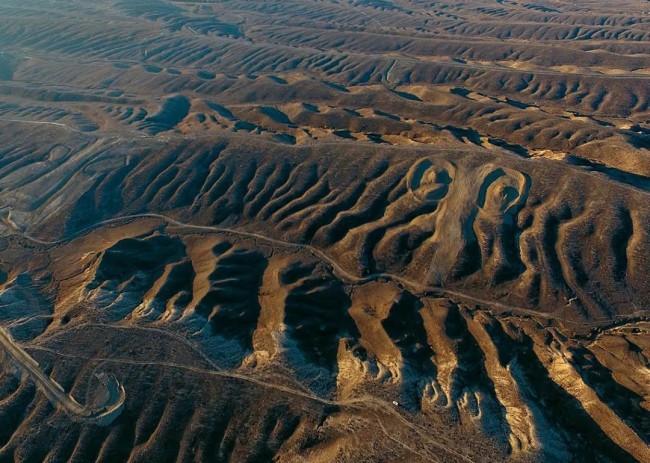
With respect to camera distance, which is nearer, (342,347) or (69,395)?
(69,395)

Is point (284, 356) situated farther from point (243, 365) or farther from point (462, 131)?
point (462, 131)

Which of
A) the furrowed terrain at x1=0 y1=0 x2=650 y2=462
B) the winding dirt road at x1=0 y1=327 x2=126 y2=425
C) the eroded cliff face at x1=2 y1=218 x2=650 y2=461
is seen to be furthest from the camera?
the winding dirt road at x1=0 y1=327 x2=126 y2=425

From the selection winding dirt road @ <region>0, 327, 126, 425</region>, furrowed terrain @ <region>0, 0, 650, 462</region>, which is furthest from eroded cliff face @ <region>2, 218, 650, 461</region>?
winding dirt road @ <region>0, 327, 126, 425</region>

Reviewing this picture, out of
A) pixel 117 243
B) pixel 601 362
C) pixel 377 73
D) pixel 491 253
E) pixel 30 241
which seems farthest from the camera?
pixel 377 73

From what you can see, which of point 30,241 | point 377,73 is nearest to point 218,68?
point 377,73

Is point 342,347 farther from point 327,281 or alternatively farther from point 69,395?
point 69,395

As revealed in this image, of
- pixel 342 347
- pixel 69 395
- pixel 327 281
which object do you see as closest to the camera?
pixel 69 395

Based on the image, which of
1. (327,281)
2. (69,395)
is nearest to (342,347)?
(327,281)

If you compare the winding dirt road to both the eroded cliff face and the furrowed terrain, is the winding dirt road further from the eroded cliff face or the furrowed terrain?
the eroded cliff face

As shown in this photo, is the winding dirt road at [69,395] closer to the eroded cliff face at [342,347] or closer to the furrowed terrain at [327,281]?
the furrowed terrain at [327,281]
